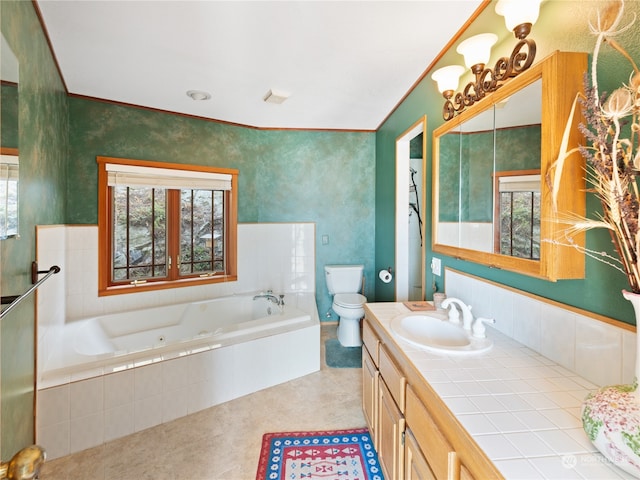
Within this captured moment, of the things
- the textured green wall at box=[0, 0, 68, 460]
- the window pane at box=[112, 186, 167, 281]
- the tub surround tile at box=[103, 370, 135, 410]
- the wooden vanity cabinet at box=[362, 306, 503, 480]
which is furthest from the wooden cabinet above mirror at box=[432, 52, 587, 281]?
the window pane at box=[112, 186, 167, 281]

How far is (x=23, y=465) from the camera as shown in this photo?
1.82 feet

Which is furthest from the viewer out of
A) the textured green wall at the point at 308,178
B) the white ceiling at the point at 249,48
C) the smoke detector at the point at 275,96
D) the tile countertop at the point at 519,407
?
the textured green wall at the point at 308,178

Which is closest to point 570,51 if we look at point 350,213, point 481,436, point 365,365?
point 481,436

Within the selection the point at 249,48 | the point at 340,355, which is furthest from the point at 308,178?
the point at 340,355

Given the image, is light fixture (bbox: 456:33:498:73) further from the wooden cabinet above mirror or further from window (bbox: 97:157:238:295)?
window (bbox: 97:157:238:295)

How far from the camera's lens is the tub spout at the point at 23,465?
544 mm

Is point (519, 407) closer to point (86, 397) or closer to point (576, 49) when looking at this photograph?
point (576, 49)

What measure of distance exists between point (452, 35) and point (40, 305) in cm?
290

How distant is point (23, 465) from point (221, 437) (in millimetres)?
1558

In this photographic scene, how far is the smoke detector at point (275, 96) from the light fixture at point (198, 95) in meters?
0.50

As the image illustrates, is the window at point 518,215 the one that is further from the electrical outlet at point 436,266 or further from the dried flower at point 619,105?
the electrical outlet at point 436,266

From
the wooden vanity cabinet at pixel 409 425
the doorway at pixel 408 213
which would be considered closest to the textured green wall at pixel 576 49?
the wooden vanity cabinet at pixel 409 425

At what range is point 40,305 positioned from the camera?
176 cm

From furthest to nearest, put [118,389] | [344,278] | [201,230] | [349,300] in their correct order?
[344,278]
[201,230]
[349,300]
[118,389]
